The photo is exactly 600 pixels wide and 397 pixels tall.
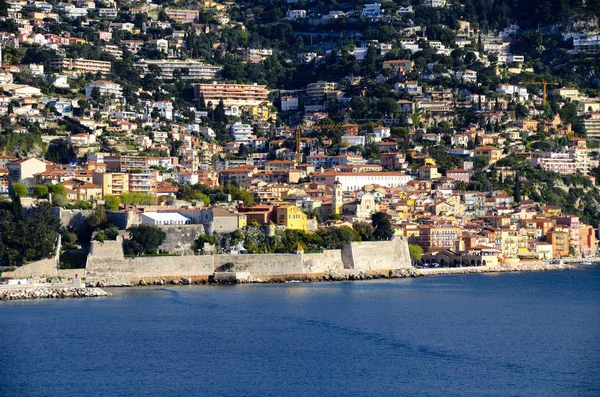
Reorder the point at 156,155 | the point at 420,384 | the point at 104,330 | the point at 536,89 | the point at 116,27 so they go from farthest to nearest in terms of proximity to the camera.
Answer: the point at 116,27, the point at 536,89, the point at 156,155, the point at 104,330, the point at 420,384

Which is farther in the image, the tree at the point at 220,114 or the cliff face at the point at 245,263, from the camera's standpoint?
the tree at the point at 220,114

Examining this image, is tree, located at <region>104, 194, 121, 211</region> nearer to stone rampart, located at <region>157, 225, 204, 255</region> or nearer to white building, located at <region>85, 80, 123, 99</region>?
stone rampart, located at <region>157, 225, 204, 255</region>

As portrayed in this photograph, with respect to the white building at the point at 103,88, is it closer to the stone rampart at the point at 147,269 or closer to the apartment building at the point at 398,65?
the apartment building at the point at 398,65

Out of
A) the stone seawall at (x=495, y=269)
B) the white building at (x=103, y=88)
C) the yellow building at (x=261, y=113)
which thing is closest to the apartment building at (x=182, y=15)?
the yellow building at (x=261, y=113)

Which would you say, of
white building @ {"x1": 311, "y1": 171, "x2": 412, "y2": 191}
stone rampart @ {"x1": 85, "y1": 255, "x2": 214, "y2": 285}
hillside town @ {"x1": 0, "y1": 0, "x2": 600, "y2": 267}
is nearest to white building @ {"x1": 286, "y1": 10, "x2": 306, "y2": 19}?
hillside town @ {"x1": 0, "y1": 0, "x2": 600, "y2": 267}

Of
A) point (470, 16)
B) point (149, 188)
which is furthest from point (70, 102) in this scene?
point (470, 16)

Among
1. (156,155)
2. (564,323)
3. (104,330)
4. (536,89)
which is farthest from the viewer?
(536,89)

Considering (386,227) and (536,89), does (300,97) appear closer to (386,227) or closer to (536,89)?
(536,89)
